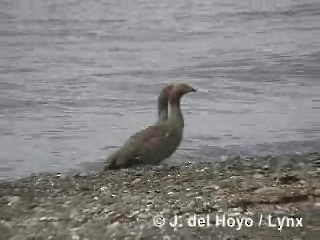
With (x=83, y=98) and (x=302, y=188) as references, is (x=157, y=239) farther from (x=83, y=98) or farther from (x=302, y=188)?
(x=83, y=98)

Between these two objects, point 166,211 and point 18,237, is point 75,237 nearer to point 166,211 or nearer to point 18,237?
point 18,237

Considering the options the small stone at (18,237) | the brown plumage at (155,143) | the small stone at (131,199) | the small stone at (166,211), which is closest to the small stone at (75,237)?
the small stone at (18,237)

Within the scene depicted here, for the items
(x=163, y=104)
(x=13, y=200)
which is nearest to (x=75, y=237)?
(x=13, y=200)

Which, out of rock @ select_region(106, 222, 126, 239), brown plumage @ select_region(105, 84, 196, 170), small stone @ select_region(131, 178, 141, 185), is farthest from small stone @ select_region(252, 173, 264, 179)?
rock @ select_region(106, 222, 126, 239)

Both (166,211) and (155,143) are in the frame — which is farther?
(155,143)

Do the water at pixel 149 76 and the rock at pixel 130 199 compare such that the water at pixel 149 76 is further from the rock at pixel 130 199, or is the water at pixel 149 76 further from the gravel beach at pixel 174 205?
the rock at pixel 130 199

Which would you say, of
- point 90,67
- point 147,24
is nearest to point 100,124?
point 90,67

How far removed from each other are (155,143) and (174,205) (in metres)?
2.48

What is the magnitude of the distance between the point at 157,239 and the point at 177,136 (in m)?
3.41

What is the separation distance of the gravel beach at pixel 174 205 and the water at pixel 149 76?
6.88 ft

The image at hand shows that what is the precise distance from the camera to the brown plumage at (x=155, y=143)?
32.0ft

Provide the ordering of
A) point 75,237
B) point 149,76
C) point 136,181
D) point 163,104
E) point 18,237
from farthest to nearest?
point 149,76, point 163,104, point 136,181, point 18,237, point 75,237

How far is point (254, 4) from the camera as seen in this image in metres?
28.0

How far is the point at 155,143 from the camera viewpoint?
9727mm
